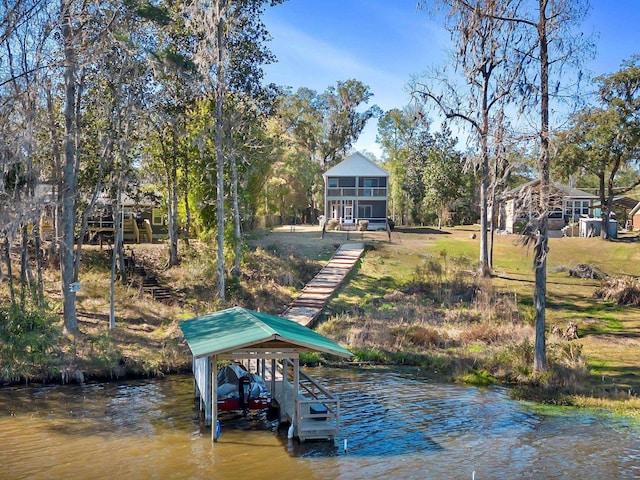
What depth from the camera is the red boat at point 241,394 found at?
60.2ft

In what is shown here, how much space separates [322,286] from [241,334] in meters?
18.4

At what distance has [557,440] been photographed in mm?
16703

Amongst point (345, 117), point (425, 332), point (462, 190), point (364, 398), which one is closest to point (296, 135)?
point (345, 117)

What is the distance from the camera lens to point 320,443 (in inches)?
645

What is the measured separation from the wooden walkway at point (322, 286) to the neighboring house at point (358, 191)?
16164 mm

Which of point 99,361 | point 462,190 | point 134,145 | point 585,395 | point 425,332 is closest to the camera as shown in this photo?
point 585,395

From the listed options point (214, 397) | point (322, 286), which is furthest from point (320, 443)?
point (322, 286)

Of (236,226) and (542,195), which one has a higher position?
(542,195)

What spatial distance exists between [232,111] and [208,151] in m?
3.52

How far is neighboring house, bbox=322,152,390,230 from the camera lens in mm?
60188

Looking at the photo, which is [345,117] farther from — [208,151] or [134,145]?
[134,145]

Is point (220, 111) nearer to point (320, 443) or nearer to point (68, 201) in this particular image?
point (68, 201)

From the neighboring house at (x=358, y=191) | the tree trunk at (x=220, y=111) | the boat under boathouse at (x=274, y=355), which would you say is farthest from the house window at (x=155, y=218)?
the boat under boathouse at (x=274, y=355)

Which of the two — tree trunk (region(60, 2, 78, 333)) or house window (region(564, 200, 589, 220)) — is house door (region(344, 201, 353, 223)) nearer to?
house window (region(564, 200, 589, 220))
